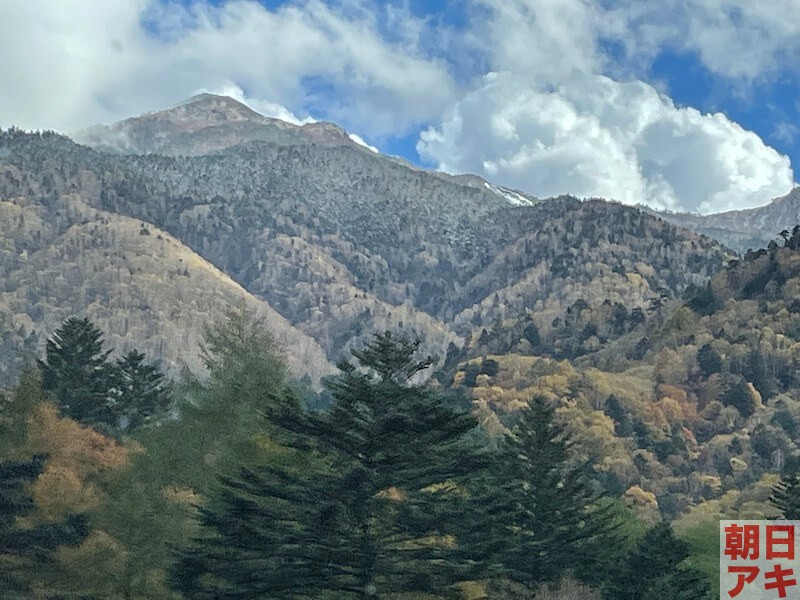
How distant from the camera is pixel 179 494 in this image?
138 feet

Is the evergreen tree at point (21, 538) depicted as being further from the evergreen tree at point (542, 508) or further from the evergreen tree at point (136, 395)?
the evergreen tree at point (136, 395)

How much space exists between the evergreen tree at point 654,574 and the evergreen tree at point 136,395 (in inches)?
1746

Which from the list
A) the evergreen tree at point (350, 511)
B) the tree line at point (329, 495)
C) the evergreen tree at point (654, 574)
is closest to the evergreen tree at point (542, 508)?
the evergreen tree at point (654, 574)

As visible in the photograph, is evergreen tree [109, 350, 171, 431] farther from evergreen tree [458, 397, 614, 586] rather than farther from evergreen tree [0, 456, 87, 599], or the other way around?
evergreen tree [458, 397, 614, 586]

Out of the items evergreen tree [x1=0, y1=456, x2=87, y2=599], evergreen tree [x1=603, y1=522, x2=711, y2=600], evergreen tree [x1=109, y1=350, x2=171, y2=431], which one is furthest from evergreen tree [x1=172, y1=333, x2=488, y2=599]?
evergreen tree [x1=109, y1=350, x2=171, y2=431]

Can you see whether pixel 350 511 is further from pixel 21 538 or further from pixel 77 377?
pixel 77 377

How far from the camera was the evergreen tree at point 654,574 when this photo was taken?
158 feet

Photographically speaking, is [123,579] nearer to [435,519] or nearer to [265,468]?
[265,468]

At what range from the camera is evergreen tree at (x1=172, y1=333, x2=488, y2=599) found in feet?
97.1

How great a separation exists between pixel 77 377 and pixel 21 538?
32.9m

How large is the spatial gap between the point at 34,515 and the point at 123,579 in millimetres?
7670

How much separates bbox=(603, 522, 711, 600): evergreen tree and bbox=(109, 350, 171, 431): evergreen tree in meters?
44.4

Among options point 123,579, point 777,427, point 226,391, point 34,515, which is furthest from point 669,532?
point 777,427

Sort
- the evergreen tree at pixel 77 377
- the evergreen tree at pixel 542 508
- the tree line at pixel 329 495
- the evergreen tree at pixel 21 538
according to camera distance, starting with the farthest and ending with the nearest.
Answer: the evergreen tree at pixel 77 377 < the evergreen tree at pixel 542 508 < the evergreen tree at pixel 21 538 < the tree line at pixel 329 495
